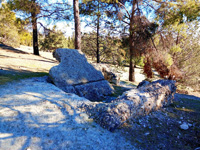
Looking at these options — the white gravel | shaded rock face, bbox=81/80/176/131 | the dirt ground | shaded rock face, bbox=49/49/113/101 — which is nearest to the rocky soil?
the white gravel

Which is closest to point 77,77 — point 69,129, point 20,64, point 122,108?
point 122,108

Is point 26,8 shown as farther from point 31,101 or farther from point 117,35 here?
point 31,101

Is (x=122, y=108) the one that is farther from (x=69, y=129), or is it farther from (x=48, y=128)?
(x=48, y=128)

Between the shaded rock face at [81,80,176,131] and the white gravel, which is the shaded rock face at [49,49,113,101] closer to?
the white gravel

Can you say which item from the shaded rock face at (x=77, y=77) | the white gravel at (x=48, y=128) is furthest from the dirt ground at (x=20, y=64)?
the white gravel at (x=48, y=128)

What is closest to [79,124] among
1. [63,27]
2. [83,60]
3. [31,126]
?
[31,126]

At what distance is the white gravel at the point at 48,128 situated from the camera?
198cm

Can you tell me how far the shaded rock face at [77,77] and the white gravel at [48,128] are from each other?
1565 millimetres

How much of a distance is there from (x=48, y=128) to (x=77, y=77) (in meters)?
2.97

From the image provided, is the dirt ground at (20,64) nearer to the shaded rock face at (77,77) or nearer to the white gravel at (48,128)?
Answer: the shaded rock face at (77,77)

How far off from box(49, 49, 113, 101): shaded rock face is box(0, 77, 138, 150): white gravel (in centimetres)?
156

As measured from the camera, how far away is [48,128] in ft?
7.54

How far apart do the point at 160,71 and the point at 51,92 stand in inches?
398

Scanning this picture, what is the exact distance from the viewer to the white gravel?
198 cm
